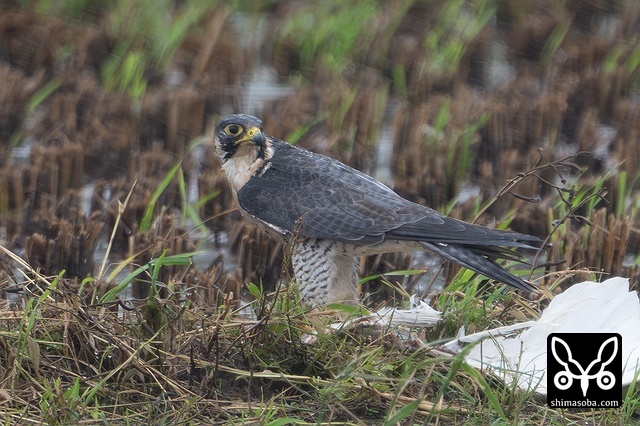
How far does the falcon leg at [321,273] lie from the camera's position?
13.8 feet

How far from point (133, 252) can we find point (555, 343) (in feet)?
6.19

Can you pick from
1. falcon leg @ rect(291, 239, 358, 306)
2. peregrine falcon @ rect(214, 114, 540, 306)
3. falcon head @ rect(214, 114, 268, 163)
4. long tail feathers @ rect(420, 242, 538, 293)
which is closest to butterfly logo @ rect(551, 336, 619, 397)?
long tail feathers @ rect(420, 242, 538, 293)

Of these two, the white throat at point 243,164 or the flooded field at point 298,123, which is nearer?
the white throat at point 243,164

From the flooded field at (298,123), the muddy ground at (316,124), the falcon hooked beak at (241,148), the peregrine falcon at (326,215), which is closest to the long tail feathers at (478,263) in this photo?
the peregrine falcon at (326,215)

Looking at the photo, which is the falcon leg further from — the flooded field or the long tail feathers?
the long tail feathers

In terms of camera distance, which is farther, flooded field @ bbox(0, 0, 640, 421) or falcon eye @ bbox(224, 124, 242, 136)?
flooded field @ bbox(0, 0, 640, 421)

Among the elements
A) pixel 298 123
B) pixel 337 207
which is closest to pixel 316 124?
pixel 298 123

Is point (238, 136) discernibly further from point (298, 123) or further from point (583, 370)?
point (298, 123)

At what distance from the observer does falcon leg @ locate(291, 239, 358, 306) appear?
4195 millimetres

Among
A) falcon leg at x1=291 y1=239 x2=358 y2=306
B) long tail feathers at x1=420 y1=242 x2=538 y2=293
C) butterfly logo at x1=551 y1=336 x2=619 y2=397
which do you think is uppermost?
long tail feathers at x1=420 y1=242 x2=538 y2=293

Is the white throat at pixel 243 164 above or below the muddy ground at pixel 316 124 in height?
above

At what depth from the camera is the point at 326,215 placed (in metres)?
4.22

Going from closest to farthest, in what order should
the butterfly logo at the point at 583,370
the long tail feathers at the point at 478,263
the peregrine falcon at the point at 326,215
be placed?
1. the butterfly logo at the point at 583,370
2. the long tail feathers at the point at 478,263
3. the peregrine falcon at the point at 326,215

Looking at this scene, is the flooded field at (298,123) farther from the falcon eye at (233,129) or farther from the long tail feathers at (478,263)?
the falcon eye at (233,129)
